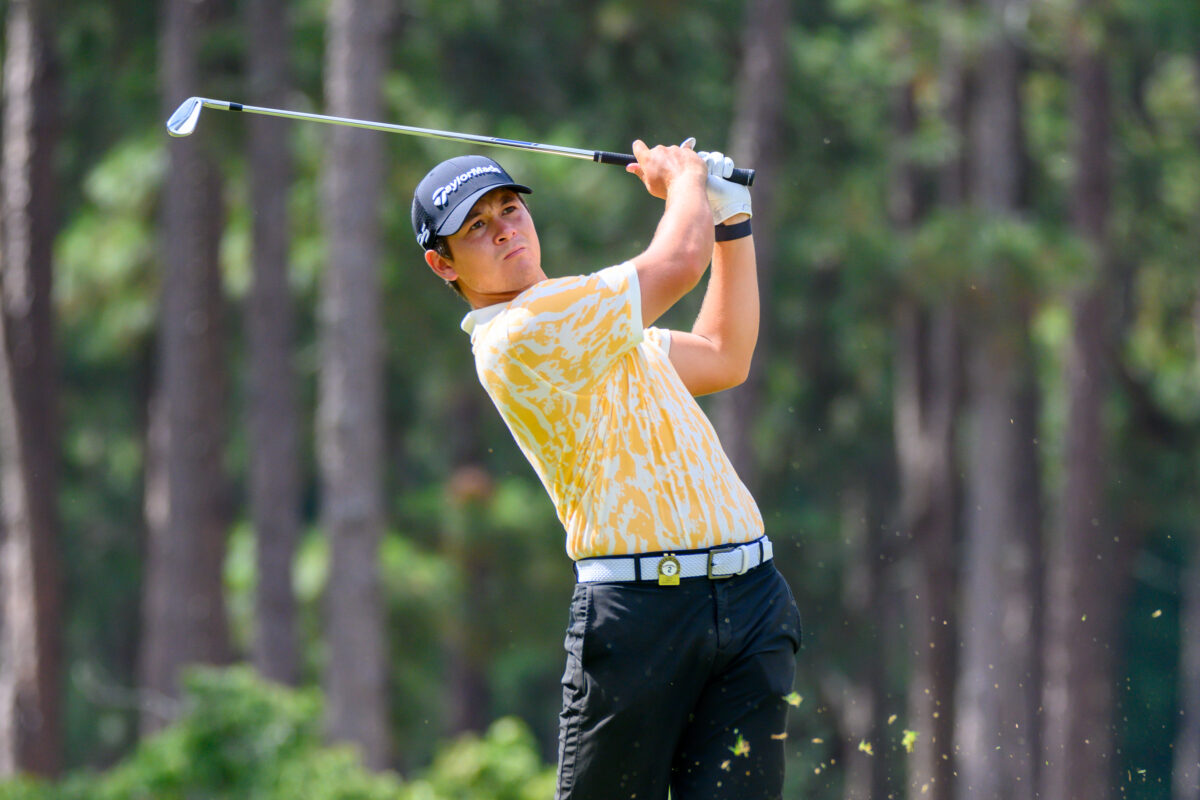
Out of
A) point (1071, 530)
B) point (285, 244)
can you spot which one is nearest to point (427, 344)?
point (285, 244)

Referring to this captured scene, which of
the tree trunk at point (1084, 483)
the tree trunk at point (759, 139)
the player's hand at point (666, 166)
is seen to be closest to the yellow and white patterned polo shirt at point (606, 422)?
the player's hand at point (666, 166)

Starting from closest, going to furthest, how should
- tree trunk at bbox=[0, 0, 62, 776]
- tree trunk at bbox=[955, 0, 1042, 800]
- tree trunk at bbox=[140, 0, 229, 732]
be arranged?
1. tree trunk at bbox=[0, 0, 62, 776]
2. tree trunk at bbox=[140, 0, 229, 732]
3. tree trunk at bbox=[955, 0, 1042, 800]

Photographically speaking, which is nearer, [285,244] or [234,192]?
[285,244]

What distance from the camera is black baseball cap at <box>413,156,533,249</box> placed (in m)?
3.33

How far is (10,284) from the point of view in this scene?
531 inches

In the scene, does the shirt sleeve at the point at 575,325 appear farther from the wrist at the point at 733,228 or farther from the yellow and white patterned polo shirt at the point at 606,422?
the wrist at the point at 733,228

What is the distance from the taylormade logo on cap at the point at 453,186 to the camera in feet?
11.0

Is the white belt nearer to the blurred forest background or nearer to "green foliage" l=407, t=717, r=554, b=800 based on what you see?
the blurred forest background

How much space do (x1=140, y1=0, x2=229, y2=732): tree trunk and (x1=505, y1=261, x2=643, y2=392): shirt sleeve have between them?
1132 centimetres

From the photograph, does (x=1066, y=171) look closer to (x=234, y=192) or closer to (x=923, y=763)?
(x=923, y=763)

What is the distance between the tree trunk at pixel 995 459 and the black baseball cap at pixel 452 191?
1208cm

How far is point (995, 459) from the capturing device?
16.2m

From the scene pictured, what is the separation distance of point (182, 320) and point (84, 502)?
10107 millimetres

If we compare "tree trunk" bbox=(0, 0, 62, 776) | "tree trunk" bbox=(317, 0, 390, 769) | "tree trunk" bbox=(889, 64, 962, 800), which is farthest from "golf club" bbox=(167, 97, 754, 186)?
"tree trunk" bbox=(889, 64, 962, 800)
